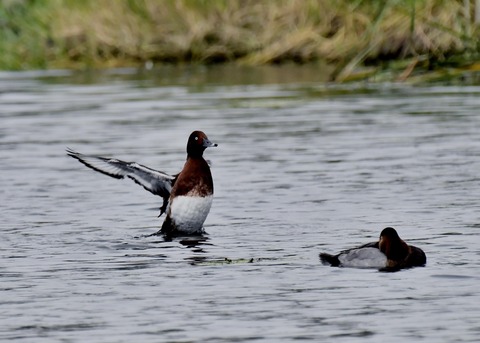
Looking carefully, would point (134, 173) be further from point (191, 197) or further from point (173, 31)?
point (173, 31)

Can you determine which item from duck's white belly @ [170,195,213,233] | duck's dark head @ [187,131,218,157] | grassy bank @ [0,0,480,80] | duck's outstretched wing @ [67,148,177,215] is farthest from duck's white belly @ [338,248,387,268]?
grassy bank @ [0,0,480,80]

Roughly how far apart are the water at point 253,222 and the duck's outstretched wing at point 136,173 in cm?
33

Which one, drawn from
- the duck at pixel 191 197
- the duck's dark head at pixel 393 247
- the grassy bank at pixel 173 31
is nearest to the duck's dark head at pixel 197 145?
the duck at pixel 191 197

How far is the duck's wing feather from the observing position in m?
12.2

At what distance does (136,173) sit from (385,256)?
310 cm

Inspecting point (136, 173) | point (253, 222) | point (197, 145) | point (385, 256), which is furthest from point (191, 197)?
point (385, 256)

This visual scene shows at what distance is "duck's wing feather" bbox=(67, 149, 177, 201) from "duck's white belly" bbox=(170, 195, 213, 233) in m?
0.58

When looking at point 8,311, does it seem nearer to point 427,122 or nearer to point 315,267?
point 315,267

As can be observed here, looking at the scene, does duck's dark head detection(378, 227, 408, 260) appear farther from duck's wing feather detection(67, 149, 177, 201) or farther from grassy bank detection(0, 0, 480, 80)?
grassy bank detection(0, 0, 480, 80)

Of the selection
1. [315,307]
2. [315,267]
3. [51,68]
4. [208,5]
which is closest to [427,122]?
[315,267]

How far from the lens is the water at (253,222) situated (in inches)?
325

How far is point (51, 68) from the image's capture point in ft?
114

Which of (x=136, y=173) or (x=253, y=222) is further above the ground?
(x=136, y=173)

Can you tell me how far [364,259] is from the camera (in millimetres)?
9703
